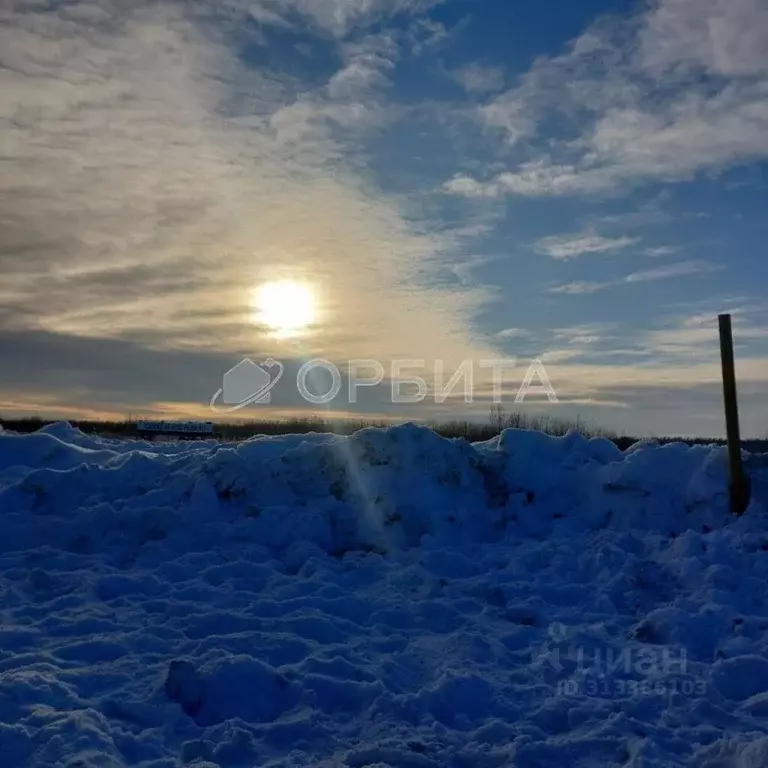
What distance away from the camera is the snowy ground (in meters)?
5.36

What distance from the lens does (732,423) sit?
386 inches

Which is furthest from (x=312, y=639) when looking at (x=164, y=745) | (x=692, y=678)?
(x=692, y=678)

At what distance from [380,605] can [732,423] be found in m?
5.11

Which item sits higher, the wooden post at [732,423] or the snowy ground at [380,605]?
the wooden post at [732,423]

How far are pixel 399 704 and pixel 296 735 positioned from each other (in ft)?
2.65

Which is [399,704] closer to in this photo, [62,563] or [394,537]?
[394,537]

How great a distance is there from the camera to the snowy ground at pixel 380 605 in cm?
536

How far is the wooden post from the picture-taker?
9.59 meters

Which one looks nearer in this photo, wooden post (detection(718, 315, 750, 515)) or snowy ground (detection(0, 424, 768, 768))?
snowy ground (detection(0, 424, 768, 768))

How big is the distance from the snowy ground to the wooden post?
0.57 ft

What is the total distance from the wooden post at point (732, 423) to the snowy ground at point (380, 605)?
0.17 meters

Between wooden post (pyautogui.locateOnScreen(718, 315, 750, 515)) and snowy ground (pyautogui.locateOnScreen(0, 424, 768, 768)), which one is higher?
wooden post (pyautogui.locateOnScreen(718, 315, 750, 515))

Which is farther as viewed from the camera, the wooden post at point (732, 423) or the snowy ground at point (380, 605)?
the wooden post at point (732, 423)

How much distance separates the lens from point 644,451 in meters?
10.5
